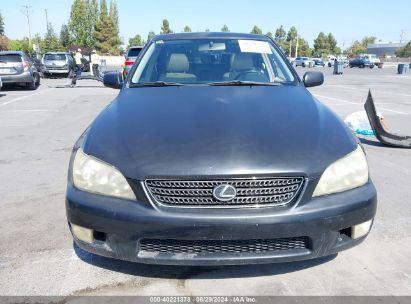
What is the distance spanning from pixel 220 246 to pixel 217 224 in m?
0.19

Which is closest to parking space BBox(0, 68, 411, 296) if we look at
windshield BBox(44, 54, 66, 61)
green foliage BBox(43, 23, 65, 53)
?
windshield BBox(44, 54, 66, 61)

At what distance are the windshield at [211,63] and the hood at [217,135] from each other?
0.49 m

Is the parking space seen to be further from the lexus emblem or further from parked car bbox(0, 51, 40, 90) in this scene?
parked car bbox(0, 51, 40, 90)

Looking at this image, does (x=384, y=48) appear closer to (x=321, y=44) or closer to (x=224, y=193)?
(x=321, y=44)

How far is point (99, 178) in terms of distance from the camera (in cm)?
231

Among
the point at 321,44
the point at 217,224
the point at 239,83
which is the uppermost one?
the point at 321,44

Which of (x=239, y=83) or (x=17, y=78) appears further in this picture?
(x=17, y=78)

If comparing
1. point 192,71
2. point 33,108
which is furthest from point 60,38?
point 192,71

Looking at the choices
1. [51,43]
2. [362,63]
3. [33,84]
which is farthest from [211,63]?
[51,43]

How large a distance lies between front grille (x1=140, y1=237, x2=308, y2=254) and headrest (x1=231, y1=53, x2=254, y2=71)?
6.49 ft

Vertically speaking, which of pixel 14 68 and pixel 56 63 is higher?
pixel 56 63

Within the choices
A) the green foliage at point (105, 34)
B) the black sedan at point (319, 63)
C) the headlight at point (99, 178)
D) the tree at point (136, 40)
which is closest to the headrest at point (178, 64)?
the headlight at point (99, 178)

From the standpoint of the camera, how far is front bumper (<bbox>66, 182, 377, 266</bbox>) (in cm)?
213

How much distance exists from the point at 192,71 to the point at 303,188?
6.25 ft
